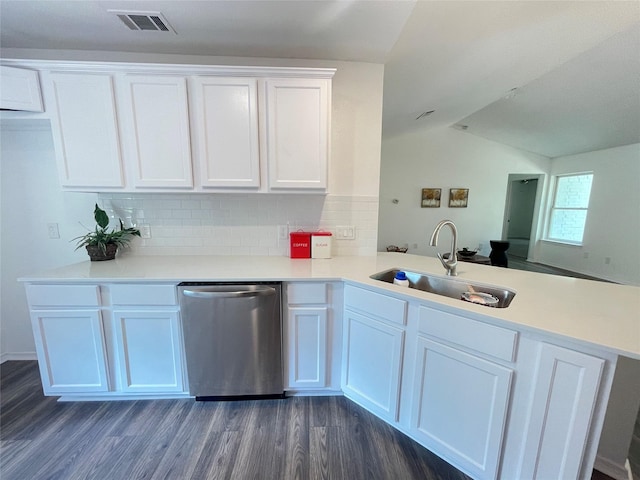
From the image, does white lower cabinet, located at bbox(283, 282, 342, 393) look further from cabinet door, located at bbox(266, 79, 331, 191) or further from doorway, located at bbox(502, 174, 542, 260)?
doorway, located at bbox(502, 174, 542, 260)

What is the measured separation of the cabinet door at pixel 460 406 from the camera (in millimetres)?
1125

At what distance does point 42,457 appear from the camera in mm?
1368

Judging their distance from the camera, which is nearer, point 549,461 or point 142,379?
point 549,461

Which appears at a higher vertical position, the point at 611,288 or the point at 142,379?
the point at 611,288

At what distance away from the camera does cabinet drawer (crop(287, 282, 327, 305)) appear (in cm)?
164

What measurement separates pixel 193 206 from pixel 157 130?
62 centimetres

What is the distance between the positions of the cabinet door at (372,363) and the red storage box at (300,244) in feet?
2.16

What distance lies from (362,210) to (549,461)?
69.7 inches


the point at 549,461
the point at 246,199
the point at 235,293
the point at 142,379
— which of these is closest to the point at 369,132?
the point at 246,199

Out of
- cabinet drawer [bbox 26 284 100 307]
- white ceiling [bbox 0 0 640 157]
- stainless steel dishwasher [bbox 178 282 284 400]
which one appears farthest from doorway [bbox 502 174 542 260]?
cabinet drawer [bbox 26 284 100 307]

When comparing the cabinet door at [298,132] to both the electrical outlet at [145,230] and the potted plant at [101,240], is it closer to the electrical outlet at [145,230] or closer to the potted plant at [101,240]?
the electrical outlet at [145,230]

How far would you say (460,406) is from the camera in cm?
123

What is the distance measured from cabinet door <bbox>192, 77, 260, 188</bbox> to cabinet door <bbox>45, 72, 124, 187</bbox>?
1.88 ft

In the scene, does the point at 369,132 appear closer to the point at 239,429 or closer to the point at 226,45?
the point at 226,45
